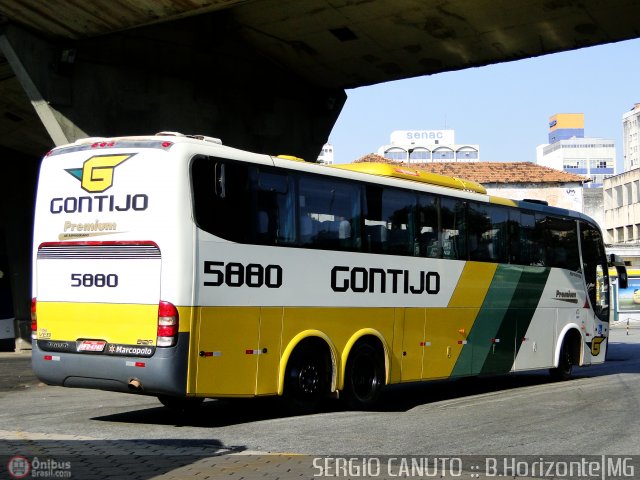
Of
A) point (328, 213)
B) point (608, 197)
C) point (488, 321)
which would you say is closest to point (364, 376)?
point (328, 213)

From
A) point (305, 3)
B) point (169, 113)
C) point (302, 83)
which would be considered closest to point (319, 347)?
point (305, 3)

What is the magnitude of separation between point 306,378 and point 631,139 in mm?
175255

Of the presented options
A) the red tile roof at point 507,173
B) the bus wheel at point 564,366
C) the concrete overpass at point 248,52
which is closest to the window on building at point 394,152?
the red tile roof at point 507,173

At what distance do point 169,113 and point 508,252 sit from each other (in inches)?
320

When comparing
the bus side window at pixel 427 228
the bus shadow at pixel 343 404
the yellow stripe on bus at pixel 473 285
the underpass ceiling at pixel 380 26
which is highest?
the underpass ceiling at pixel 380 26

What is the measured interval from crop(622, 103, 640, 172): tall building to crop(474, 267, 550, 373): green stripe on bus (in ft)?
535

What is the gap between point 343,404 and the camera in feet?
45.1

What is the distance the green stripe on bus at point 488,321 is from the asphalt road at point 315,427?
546mm

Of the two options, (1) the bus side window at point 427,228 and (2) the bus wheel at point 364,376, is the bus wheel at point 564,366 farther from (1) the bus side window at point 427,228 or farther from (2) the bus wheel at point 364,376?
(2) the bus wheel at point 364,376

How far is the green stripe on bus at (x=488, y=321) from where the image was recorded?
1549 centimetres

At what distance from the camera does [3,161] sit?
99.9 ft

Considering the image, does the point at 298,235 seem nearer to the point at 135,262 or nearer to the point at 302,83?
the point at 135,262

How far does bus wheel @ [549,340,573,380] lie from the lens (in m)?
18.5

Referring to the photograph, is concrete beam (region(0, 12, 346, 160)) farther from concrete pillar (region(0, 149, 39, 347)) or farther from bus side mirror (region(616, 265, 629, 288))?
concrete pillar (region(0, 149, 39, 347))
